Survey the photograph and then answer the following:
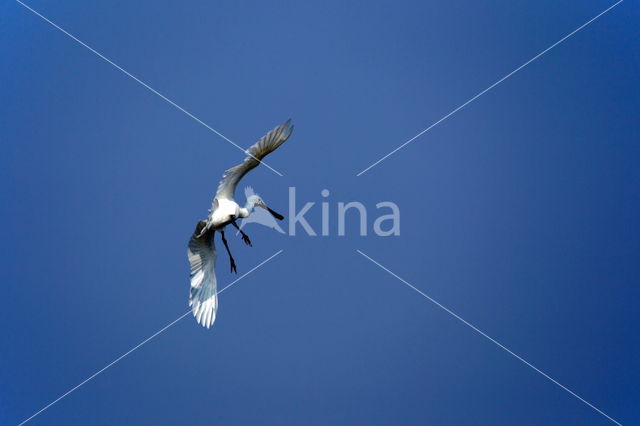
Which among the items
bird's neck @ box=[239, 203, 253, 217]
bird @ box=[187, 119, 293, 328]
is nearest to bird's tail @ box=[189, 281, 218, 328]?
bird @ box=[187, 119, 293, 328]

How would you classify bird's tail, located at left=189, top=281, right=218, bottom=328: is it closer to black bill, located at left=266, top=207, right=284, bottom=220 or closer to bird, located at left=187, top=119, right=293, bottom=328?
bird, located at left=187, top=119, right=293, bottom=328

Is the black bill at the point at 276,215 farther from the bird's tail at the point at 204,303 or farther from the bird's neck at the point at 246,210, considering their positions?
the bird's tail at the point at 204,303

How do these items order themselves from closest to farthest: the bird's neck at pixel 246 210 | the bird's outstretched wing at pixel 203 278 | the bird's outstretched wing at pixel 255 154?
the bird's outstretched wing at pixel 255 154, the bird's neck at pixel 246 210, the bird's outstretched wing at pixel 203 278

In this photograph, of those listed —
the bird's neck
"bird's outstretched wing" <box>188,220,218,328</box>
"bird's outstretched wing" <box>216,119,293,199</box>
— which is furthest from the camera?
"bird's outstretched wing" <box>188,220,218,328</box>

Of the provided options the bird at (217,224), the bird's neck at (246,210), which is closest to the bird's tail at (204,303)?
the bird at (217,224)

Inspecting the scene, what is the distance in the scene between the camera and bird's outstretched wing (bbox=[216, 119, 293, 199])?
47.3 feet

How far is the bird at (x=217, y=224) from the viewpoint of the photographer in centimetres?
1460

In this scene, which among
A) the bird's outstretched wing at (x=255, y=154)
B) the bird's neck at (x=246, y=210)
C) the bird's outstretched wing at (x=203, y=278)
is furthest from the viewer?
the bird's outstretched wing at (x=203, y=278)

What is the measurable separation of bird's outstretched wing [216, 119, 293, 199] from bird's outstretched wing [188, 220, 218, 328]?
1371 mm

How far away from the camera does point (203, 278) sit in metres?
16.5

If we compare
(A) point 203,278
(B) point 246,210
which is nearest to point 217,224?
(B) point 246,210

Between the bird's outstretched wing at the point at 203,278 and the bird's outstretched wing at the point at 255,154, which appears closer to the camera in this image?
the bird's outstretched wing at the point at 255,154

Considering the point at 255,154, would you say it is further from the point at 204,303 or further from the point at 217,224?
the point at 204,303

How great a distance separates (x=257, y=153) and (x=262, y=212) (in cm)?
210
